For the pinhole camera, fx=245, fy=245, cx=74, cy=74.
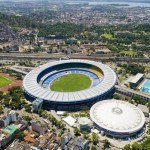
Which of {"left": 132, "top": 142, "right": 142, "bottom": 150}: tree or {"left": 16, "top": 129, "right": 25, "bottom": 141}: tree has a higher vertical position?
{"left": 132, "top": 142, "right": 142, "bottom": 150}: tree

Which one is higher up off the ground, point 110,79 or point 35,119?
point 110,79

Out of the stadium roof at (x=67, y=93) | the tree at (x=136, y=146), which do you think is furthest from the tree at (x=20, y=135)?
the tree at (x=136, y=146)

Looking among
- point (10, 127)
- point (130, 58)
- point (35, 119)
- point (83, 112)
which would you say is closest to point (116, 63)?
point (130, 58)

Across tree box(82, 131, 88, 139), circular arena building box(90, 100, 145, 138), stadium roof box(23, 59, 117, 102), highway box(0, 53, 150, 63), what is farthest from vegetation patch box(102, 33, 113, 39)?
tree box(82, 131, 88, 139)

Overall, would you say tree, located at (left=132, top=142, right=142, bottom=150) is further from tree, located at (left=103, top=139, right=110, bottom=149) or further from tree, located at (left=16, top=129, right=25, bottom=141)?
tree, located at (left=16, top=129, right=25, bottom=141)

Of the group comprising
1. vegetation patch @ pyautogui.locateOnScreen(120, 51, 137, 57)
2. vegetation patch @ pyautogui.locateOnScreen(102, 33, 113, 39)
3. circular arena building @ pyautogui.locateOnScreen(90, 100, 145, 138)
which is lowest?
vegetation patch @ pyautogui.locateOnScreen(102, 33, 113, 39)

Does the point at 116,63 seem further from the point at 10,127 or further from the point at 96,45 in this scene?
the point at 10,127

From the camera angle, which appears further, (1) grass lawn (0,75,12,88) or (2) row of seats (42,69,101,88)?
(1) grass lawn (0,75,12,88)

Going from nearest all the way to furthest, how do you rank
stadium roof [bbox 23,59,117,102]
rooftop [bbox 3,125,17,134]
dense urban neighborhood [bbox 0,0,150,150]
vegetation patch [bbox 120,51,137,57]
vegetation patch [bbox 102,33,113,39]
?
dense urban neighborhood [bbox 0,0,150,150] < rooftop [bbox 3,125,17,134] < stadium roof [bbox 23,59,117,102] < vegetation patch [bbox 120,51,137,57] < vegetation patch [bbox 102,33,113,39]
